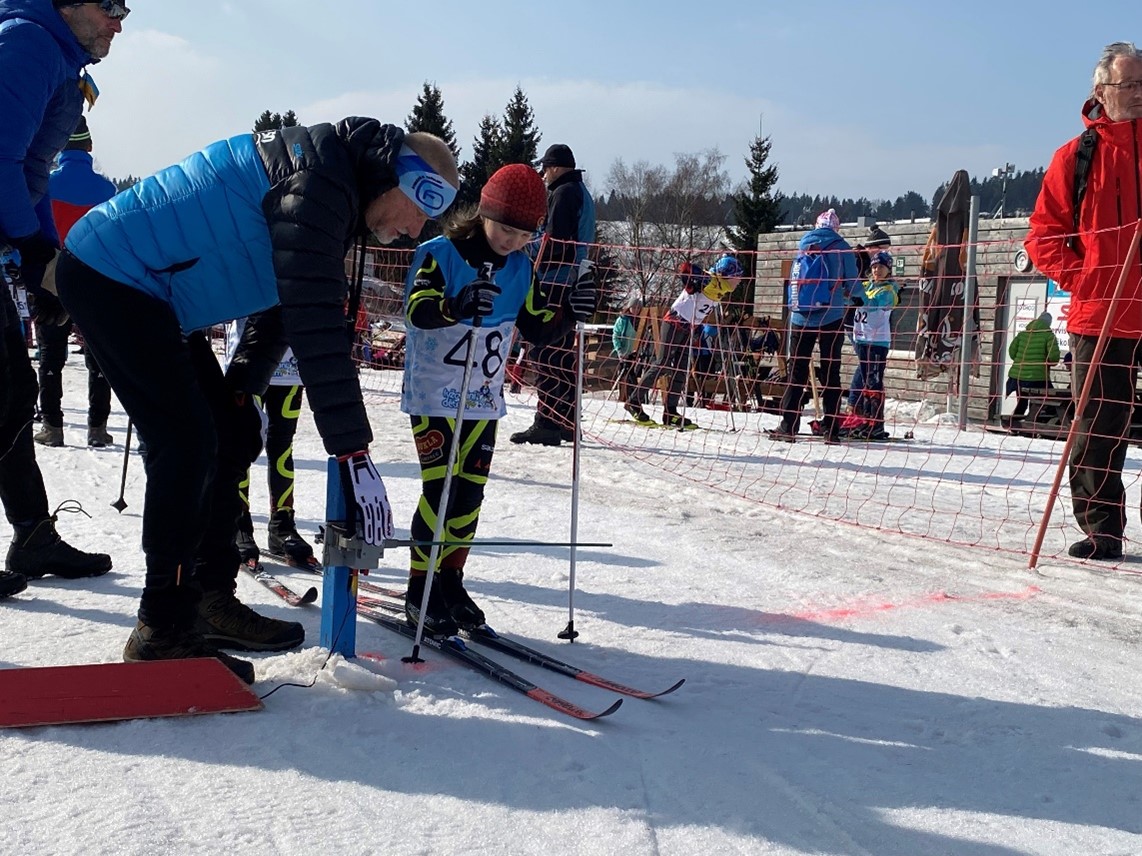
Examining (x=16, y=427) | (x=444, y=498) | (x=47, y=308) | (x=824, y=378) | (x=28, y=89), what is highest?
(x=28, y=89)

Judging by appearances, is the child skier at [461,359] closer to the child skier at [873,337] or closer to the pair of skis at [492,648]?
the pair of skis at [492,648]

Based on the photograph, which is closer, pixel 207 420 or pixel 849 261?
pixel 207 420

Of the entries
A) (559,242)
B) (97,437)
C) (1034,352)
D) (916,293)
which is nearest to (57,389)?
(97,437)

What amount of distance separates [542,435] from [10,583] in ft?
16.7

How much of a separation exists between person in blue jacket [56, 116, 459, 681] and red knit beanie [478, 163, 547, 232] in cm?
58

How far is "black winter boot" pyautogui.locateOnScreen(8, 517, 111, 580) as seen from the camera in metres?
4.00

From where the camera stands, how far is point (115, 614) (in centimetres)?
368

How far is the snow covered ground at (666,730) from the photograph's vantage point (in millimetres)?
2254

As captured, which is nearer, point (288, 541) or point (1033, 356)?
point (288, 541)

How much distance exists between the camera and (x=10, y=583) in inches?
149

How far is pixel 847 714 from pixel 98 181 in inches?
215

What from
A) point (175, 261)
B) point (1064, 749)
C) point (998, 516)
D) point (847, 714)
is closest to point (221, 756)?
point (175, 261)

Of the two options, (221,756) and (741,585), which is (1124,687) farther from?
(221,756)

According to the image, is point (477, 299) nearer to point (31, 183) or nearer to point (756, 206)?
point (31, 183)
